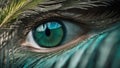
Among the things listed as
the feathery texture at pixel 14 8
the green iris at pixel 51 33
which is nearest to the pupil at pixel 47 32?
the green iris at pixel 51 33

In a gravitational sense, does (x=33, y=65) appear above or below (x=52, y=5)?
below

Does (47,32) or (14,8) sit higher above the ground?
(14,8)

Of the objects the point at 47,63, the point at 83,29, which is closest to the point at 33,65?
the point at 47,63

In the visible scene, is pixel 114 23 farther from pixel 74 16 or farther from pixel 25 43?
pixel 25 43

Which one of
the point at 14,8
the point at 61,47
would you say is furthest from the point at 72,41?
the point at 14,8

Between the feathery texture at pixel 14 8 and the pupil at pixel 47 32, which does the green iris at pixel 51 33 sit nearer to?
the pupil at pixel 47 32

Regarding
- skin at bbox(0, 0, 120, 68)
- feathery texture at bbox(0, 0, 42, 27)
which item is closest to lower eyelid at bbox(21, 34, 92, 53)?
skin at bbox(0, 0, 120, 68)

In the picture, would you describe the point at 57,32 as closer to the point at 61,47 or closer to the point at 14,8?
the point at 61,47
